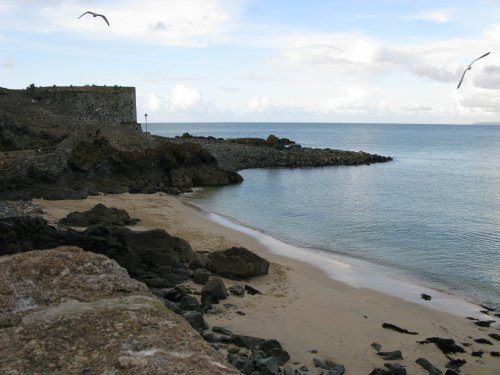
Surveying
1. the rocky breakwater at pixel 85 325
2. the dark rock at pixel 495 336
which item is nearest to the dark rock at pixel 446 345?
the dark rock at pixel 495 336

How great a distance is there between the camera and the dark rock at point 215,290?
44.1 feet

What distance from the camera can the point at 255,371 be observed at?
9016 millimetres

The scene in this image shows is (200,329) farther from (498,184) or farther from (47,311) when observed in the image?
(498,184)

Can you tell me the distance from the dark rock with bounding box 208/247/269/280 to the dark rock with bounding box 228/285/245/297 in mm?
1323

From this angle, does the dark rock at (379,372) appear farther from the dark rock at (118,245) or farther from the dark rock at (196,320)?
the dark rock at (118,245)

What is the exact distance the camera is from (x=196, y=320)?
11070 mm

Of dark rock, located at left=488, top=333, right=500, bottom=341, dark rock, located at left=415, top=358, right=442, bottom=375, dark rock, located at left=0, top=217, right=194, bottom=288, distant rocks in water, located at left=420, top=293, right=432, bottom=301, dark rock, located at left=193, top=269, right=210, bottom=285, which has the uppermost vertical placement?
dark rock, located at left=0, top=217, right=194, bottom=288

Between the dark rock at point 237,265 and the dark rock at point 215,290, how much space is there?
87.4 inches

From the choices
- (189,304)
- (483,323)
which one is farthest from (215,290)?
(483,323)

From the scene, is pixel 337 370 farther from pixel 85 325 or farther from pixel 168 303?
pixel 85 325

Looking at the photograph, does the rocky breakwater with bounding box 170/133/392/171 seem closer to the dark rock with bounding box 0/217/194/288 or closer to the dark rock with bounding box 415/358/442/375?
the dark rock with bounding box 0/217/194/288

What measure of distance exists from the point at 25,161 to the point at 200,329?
23383 mm

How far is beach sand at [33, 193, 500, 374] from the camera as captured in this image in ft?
36.0

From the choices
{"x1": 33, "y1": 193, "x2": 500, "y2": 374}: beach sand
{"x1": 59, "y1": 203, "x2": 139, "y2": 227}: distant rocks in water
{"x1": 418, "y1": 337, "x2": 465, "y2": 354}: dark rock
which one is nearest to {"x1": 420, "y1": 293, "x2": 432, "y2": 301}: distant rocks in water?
{"x1": 33, "y1": 193, "x2": 500, "y2": 374}: beach sand
